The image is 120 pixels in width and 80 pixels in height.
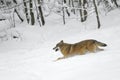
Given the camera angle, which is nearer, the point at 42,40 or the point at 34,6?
the point at 42,40

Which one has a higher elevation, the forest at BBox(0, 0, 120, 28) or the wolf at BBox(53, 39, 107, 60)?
the forest at BBox(0, 0, 120, 28)

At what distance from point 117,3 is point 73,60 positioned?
12.0 m

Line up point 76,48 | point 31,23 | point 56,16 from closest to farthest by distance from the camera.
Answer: point 76,48 < point 31,23 < point 56,16

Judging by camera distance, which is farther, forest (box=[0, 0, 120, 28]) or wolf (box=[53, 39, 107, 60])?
forest (box=[0, 0, 120, 28])

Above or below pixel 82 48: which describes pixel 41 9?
above

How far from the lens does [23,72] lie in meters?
8.77

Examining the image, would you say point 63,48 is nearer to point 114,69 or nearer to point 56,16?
point 114,69

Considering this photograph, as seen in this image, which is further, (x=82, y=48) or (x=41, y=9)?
(x=41, y=9)

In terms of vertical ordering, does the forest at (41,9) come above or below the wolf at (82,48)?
above

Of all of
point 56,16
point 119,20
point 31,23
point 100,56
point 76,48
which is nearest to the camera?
point 100,56

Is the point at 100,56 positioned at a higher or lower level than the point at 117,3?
lower

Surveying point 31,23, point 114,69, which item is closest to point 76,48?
point 114,69

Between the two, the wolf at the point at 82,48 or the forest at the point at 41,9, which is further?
the forest at the point at 41,9

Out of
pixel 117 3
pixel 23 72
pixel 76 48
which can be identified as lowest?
pixel 23 72
